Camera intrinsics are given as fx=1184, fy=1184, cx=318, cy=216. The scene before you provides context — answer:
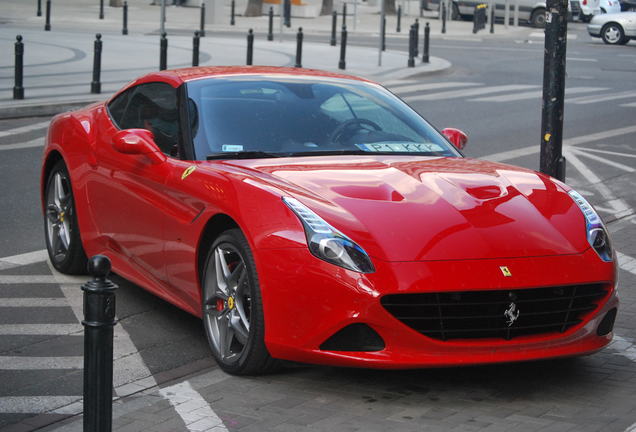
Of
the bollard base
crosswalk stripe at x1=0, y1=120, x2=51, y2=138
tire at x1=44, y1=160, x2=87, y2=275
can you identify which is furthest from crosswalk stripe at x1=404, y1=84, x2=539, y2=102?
tire at x1=44, y1=160, x2=87, y2=275

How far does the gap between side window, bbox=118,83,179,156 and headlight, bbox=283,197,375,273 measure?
150cm

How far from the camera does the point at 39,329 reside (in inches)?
247

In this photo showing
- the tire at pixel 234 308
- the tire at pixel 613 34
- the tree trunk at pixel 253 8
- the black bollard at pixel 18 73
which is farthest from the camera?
the tree trunk at pixel 253 8

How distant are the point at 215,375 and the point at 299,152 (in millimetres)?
1325

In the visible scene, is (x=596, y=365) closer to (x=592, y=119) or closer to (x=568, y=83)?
(x=592, y=119)

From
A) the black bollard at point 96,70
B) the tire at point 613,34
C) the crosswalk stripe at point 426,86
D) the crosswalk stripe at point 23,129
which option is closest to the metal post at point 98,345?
the crosswalk stripe at point 23,129

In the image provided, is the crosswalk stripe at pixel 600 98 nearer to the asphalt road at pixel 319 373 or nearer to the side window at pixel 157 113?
the asphalt road at pixel 319 373

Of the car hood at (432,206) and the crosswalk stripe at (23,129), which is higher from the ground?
the car hood at (432,206)

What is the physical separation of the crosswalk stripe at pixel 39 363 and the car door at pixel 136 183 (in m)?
0.74

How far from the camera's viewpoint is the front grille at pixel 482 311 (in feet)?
16.1

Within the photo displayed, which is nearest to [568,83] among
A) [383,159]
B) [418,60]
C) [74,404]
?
[418,60]

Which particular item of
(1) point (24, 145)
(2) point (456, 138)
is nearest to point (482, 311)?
(2) point (456, 138)

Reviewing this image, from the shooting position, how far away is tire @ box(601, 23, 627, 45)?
3956 centimetres

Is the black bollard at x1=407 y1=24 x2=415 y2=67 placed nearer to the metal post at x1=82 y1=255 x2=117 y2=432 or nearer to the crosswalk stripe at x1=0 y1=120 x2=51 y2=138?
the crosswalk stripe at x1=0 y1=120 x2=51 y2=138
